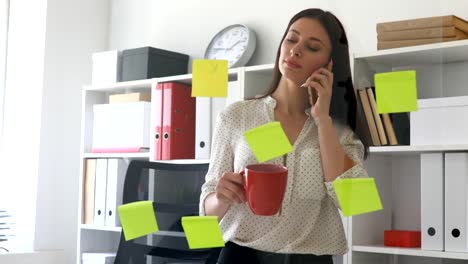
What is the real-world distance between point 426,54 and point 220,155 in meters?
0.27

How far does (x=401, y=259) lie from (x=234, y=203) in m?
0.20

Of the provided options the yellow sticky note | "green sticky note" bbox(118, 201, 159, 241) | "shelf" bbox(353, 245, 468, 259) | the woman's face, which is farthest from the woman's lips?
"green sticky note" bbox(118, 201, 159, 241)

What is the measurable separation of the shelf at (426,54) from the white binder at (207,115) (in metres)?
0.18

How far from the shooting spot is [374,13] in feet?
2.50

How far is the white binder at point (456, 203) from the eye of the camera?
71 cm

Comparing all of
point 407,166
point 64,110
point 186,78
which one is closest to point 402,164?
point 407,166

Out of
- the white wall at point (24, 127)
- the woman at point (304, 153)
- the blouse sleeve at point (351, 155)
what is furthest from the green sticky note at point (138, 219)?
the white wall at point (24, 127)

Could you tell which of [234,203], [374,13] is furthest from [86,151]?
[374,13]

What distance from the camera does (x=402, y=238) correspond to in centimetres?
71

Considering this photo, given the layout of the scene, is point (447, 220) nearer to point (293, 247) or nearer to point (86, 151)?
point (293, 247)

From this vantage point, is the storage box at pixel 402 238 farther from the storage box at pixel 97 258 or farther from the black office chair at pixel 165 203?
the storage box at pixel 97 258

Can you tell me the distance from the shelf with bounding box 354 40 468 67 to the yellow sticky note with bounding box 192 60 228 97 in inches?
7.4

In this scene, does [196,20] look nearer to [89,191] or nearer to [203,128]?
[203,128]

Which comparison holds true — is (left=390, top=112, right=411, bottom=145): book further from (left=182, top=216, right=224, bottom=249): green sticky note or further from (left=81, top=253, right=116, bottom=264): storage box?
(left=81, top=253, right=116, bottom=264): storage box
